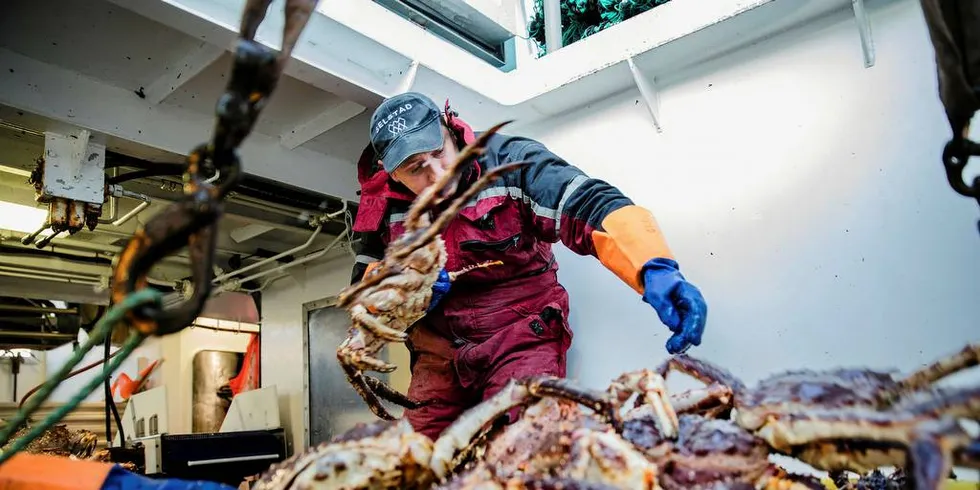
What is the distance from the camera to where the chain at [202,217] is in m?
0.67

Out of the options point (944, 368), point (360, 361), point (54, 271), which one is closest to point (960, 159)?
point (944, 368)

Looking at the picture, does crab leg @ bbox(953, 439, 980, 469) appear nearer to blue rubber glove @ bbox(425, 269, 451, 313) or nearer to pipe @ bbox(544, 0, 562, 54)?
blue rubber glove @ bbox(425, 269, 451, 313)

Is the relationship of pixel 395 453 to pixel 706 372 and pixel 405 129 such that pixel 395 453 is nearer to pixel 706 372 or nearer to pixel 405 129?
pixel 706 372

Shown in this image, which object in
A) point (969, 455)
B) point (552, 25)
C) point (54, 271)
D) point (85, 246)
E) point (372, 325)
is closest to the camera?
point (969, 455)

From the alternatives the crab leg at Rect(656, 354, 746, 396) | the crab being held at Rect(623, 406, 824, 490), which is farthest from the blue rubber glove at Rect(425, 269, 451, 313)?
the crab being held at Rect(623, 406, 824, 490)

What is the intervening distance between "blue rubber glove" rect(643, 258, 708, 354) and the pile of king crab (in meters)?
0.35

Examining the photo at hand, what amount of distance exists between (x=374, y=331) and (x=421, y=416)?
79cm

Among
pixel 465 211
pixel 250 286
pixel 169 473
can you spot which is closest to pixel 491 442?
pixel 465 211

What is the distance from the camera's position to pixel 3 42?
85.3 inches

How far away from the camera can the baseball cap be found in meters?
1.97

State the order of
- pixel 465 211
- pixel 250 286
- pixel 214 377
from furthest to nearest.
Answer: pixel 214 377, pixel 250 286, pixel 465 211

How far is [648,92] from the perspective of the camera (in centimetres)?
236

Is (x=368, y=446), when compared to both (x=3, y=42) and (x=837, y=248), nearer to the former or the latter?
(x=837, y=248)

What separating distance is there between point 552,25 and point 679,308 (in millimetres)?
1474
